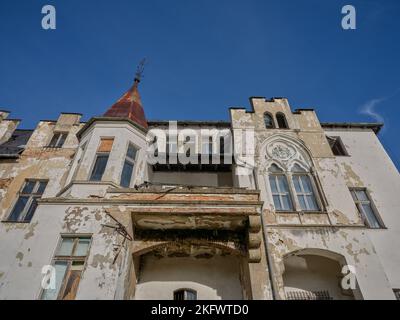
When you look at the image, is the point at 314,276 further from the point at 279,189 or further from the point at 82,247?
the point at 82,247

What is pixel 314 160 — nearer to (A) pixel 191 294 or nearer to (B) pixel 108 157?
(A) pixel 191 294

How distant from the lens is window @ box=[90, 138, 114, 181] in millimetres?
9037

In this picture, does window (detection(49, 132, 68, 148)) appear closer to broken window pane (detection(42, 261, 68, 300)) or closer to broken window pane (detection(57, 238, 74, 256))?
broken window pane (detection(57, 238, 74, 256))

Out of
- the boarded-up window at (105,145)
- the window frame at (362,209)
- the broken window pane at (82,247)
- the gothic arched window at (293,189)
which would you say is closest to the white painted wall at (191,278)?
the broken window pane at (82,247)

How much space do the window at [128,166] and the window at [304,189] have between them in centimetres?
691

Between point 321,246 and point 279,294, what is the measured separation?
2438 mm

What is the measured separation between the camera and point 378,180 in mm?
11672

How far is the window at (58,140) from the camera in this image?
13.0 metres

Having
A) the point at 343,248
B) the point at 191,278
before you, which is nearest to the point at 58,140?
the point at 191,278

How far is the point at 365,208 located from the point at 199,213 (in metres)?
7.98

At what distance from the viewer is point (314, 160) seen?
11.1 metres

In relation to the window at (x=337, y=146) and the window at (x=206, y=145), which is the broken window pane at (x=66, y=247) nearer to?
the window at (x=206, y=145)

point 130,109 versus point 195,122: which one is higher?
point 195,122
